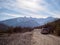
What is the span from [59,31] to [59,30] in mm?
270

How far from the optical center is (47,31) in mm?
30938

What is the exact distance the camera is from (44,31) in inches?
1261

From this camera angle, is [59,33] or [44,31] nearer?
[59,33]

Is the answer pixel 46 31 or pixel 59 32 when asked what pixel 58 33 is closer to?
pixel 59 32

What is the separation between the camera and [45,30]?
31.8m

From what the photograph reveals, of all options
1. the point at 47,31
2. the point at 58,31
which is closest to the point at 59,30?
the point at 58,31

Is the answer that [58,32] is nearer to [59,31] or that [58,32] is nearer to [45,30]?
Answer: [59,31]

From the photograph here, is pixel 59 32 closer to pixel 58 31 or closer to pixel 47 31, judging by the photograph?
pixel 58 31

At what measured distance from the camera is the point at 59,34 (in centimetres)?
2272

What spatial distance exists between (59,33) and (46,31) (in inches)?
335

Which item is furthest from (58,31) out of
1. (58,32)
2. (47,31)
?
(47,31)

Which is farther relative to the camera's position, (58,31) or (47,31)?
(47,31)

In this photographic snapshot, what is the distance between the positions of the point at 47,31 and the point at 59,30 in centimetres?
813

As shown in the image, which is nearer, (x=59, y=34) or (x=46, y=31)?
(x=59, y=34)
